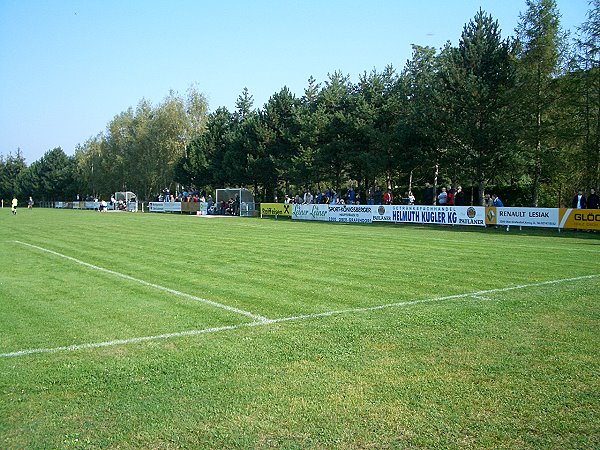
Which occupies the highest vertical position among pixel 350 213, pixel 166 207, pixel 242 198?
pixel 242 198

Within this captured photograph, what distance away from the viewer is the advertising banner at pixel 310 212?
39.7 meters

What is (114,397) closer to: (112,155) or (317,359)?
(317,359)

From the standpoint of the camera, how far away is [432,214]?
31.6 metres

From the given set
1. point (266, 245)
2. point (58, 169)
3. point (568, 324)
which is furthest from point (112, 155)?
point (568, 324)

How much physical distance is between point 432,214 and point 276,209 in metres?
17.8

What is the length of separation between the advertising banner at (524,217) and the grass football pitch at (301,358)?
48.5 ft

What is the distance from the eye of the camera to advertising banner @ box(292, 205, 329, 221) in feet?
130

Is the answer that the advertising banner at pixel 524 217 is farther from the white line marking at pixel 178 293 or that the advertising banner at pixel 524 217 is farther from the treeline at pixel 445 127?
the white line marking at pixel 178 293

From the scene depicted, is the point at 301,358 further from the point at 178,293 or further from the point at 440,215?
the point at 440,215

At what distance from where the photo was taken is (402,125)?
1667 inches

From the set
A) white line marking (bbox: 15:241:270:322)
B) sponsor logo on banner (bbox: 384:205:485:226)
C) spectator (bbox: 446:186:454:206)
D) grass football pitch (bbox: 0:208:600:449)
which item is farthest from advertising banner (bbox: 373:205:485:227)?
white line marking (bbox: 15:241:270:322)

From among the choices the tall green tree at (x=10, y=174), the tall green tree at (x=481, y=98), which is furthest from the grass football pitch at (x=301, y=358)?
the tall green tree at (x=10, y=174)

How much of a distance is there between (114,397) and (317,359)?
2.11 metres

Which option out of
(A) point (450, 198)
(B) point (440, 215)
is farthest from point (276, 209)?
(B) point (440, 215)
